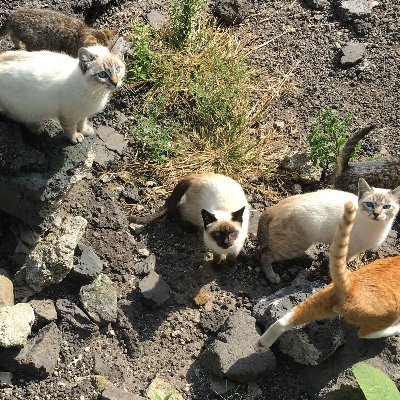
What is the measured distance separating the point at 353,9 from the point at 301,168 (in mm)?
2501

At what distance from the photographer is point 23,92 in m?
4.64

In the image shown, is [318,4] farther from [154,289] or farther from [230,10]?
[154,289]

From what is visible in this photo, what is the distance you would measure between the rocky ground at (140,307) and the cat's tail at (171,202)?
0.41 feet

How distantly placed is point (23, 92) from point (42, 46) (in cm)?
165

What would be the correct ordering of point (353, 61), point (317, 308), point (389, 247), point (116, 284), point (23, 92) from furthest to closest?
point (353, 61) < point (389, 247) < point (116, 284) < point (23, 92) < point (317, 308)

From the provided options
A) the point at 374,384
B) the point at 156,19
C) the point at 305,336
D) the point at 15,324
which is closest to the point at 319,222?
the point at 305,336

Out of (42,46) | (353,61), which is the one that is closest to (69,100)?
(42,46)

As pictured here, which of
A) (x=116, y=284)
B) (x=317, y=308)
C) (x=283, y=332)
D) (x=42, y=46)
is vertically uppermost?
(x=42, y=46)

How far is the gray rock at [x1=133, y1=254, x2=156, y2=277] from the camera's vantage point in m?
5.18

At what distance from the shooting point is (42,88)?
15.3ft

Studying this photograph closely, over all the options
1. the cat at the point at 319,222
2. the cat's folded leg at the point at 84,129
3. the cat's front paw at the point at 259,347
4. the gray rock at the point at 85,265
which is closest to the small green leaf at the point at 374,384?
the cat's front paw at the point at 259,347

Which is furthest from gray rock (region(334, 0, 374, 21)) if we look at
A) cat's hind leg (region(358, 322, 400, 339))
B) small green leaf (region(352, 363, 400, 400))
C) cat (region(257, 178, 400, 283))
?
small green leaf (region(352, 363, 400, 400))

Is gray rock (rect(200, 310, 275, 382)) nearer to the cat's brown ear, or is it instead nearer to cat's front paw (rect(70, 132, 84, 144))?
cat's front paw (rect(70, 132, 84, 144))

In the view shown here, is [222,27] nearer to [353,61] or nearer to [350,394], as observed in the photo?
[353,61]
